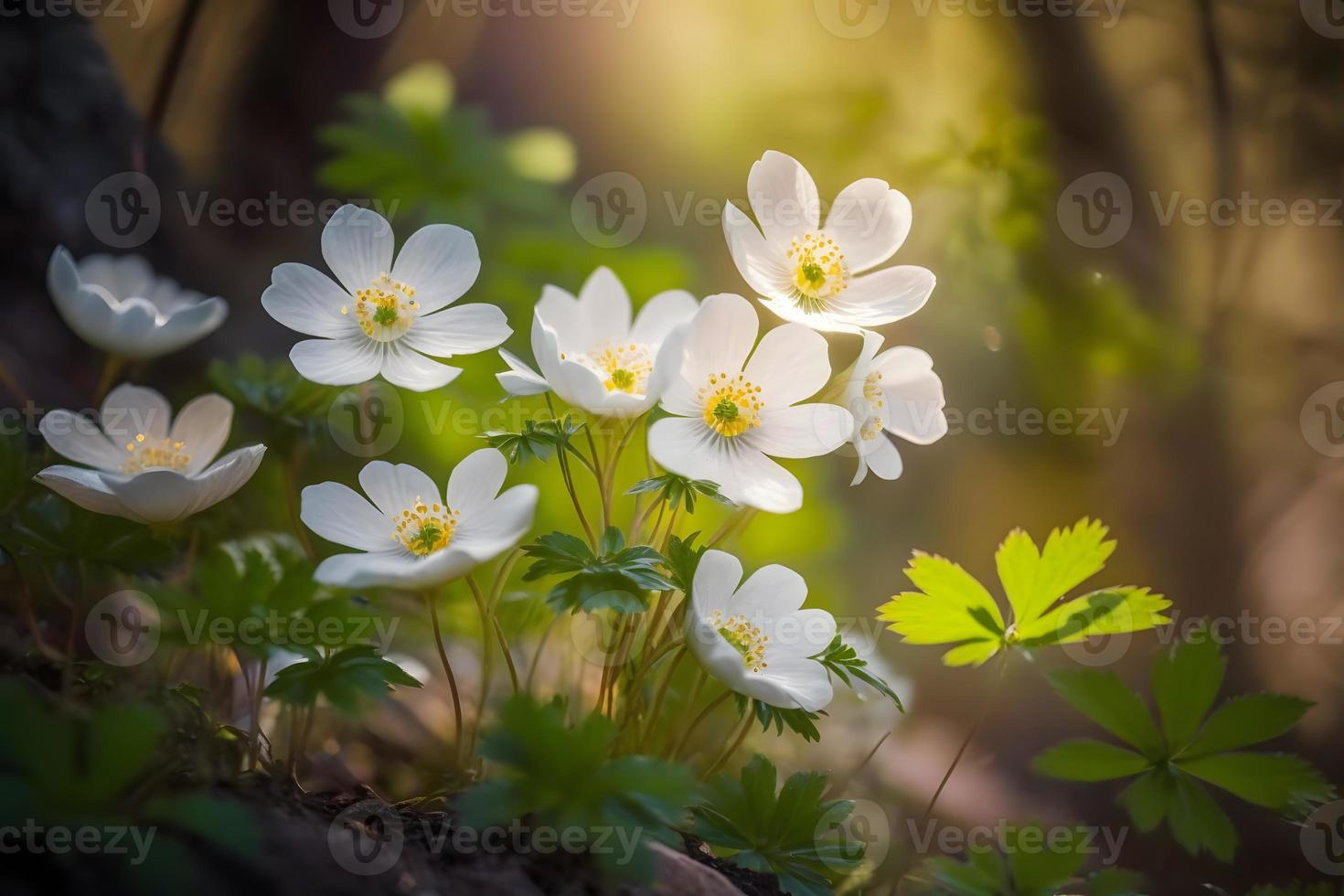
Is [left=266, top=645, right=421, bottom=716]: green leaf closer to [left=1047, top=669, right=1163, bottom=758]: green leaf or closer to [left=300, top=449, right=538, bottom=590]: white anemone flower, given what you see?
[left=300, top=449, right=538, bottom=590]: white anemone flower

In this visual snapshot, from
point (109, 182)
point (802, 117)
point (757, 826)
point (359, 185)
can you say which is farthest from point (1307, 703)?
point (109, 182)

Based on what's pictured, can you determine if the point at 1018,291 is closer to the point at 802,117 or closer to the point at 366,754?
the point at 802,117

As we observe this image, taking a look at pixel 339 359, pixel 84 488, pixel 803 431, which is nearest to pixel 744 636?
pixel 803 431

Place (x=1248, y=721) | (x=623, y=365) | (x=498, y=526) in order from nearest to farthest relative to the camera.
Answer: (x=498, y=526), (x=1248, y=721), (x=623, y=365)

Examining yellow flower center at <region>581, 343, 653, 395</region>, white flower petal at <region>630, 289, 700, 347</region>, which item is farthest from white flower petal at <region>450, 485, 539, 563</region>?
white flower petal at <region>630, 289, 700, 347</region>

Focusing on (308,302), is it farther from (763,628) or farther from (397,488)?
(763,628)
